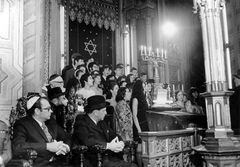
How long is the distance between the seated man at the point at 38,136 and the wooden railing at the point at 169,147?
4.27 feet

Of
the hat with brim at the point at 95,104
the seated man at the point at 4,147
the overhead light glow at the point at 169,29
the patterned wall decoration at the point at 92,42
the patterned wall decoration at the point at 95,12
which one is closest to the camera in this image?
the seated man at the point at 4,147

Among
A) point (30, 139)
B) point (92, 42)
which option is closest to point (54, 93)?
point (30, 139)

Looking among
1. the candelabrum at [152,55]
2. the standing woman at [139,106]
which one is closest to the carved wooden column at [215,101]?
the standing woman at [139,106]

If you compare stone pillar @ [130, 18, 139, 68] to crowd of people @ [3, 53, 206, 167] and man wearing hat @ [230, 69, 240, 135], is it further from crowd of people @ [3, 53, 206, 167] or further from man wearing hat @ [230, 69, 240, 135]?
man wearing hat @ [230, 69, 240, 135]

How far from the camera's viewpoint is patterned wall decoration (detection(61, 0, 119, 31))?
9234 millimetres

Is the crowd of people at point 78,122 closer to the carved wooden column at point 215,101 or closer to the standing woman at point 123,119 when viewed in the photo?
the standing woman at point 123,119

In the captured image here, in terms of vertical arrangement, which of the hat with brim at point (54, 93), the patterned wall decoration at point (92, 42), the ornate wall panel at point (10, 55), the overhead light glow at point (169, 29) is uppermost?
the overhead light glow at point (169, 29)

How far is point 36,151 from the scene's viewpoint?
10.7 ft

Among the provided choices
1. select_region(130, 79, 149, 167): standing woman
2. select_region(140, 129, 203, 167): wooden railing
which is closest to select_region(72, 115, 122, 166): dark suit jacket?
select_region(140, 129, 203, 167): wooden railing

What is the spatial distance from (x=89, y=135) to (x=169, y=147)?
5.07 feet

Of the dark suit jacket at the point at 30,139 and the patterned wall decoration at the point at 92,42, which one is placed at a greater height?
the patterned wall decoration at the point at 92,42

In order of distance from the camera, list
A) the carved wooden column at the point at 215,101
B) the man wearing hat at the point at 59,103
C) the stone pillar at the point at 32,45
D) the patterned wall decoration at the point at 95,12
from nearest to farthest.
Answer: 1. the carved wooden column at the point at 215,101
2. the man wearing hat at the point at 59,103
3. the stone pillar at the point at 32,45
4. the patterned wall decoration at the point at 95,12

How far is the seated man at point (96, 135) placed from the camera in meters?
3.64

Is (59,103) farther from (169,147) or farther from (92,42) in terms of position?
(92,42)
